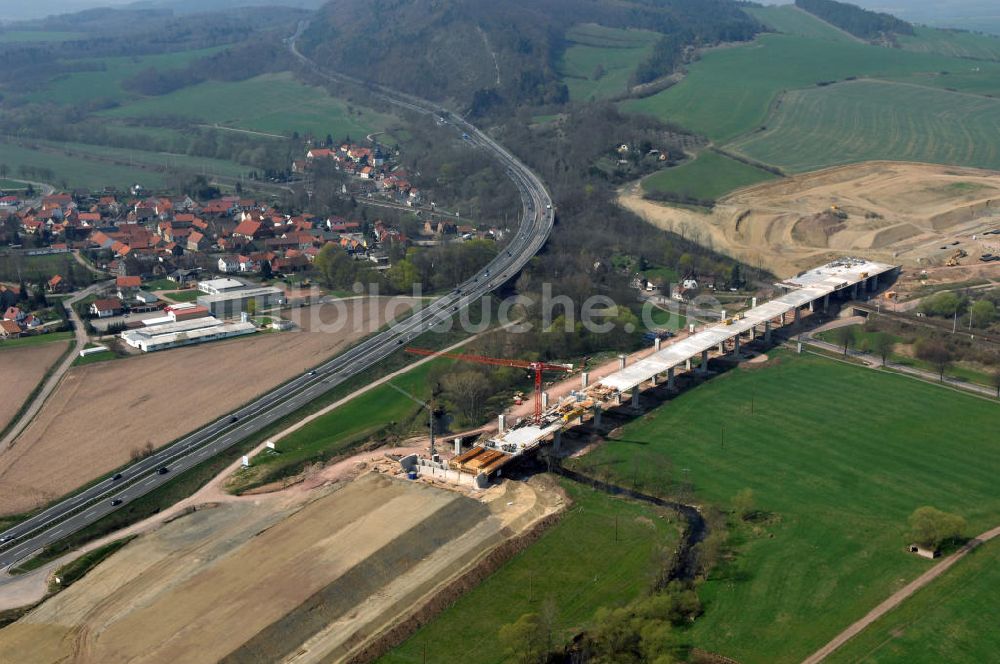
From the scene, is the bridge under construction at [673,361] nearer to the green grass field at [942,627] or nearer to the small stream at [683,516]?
the small stream at [683,516]

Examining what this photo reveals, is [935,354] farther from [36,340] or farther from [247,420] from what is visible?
[36,340]

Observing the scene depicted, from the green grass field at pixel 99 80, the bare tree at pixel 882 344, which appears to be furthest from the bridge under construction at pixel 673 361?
the green grass field at pixel 99 80

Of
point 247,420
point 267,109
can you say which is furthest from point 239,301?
point 267,109

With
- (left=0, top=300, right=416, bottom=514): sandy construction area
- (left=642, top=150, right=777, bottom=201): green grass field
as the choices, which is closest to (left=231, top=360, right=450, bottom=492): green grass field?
(left=0, top=300, right=416, bottom=514): sandy construction area

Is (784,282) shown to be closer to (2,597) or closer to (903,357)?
(903,357)

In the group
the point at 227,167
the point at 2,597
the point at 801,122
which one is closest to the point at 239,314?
the point at 2,597

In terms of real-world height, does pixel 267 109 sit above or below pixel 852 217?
below
